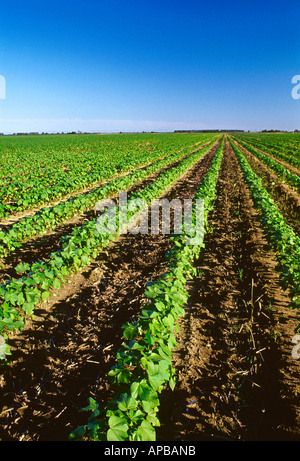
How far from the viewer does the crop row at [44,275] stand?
3.78 metres

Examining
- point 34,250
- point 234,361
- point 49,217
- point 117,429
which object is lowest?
point 234,361

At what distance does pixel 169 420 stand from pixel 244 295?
2.78m

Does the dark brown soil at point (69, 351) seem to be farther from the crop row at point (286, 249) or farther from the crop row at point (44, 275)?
the crop row at point (286, 249)

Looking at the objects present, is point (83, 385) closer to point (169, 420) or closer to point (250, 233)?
point (169, 420)

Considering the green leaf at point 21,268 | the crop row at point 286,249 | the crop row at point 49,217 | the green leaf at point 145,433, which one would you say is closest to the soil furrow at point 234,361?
the crop row at point 286,249

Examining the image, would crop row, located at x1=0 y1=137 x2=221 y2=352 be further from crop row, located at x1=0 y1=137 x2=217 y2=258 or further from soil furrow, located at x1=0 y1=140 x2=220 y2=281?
crop row, located at x1=0 y1=137 x2=217 y2=258

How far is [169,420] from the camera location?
2816 mm

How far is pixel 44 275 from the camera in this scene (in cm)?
448

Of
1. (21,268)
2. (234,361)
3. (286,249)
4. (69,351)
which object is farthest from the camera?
(286,249)

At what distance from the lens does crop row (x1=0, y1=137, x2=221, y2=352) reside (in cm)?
378

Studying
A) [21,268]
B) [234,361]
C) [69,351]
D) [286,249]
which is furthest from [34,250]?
[286,249]

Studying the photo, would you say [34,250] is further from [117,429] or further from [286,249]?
[286,249]

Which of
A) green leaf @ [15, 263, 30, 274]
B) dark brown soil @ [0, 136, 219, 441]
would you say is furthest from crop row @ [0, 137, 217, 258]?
dark brown soil @ [0, 136, 219, 441]

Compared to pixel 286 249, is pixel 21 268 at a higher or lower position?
lower
